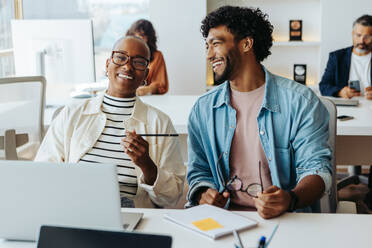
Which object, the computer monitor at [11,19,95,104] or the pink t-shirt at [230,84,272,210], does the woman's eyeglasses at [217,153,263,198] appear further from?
the computer monitor at [11,19,95,104]

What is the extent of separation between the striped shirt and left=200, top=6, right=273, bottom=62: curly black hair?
0.42 m

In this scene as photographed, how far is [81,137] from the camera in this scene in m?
1.82

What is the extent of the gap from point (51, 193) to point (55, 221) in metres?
0.07

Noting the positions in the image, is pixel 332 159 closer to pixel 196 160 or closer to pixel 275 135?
pixel 275 135

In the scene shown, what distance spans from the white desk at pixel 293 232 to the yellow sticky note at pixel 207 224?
0.10 ft

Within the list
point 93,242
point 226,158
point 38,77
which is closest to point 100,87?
point 38,77

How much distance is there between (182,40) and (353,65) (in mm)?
1521

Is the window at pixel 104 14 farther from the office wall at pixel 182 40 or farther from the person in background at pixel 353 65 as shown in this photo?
the person in background at pixel 353 65

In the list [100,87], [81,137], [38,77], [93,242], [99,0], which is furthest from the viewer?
[99,0]

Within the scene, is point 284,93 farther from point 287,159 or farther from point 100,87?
point 100,87

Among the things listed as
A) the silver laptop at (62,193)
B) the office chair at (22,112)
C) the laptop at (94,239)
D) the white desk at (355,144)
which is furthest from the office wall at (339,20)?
the laptop at (94,239)

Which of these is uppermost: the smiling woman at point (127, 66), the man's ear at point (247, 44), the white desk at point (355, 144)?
the man's ear at point (247, 44)

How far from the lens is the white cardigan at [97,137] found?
1.80m

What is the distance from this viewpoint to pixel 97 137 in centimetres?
182
